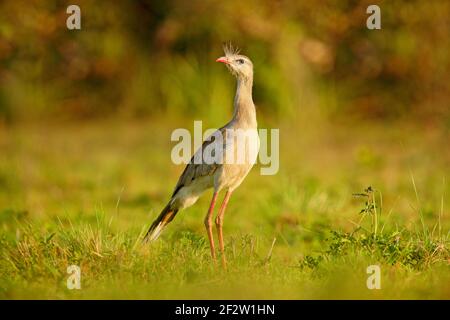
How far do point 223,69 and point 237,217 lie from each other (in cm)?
386

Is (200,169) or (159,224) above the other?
(200,169)

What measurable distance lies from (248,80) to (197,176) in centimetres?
68

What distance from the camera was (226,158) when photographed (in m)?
4.93

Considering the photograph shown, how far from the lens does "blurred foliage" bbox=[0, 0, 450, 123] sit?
9.41 m

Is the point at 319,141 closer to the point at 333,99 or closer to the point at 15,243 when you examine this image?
the point at 333,99

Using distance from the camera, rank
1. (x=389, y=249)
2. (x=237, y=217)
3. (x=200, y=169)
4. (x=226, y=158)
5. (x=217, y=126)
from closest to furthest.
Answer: (x=389, y=249), (x=226, y=158), (x=200, y=169), (x=237, y=217), (x=217, y=126)

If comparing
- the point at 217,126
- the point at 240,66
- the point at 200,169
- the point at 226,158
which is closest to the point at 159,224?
the point at 200,169

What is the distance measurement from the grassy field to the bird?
15 cm

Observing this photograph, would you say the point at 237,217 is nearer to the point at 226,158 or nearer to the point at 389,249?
the point at 226,158

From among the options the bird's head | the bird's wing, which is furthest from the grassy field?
the bird's head

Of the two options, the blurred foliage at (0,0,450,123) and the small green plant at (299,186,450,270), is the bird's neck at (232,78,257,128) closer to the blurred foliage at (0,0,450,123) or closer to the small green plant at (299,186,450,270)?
the small green plant at (299,186,450,270)

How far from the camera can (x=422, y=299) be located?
13.0 ft

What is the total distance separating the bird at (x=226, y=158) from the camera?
16.1 feet

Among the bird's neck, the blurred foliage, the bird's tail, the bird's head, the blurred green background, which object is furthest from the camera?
the blurred foliage
